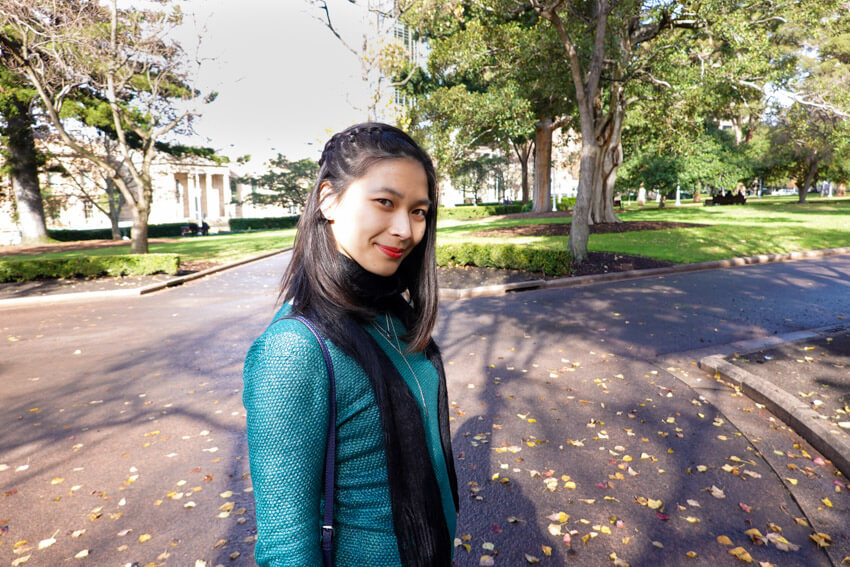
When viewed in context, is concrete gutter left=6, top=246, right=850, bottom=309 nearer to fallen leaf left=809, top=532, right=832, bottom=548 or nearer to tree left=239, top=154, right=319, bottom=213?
fallen leaf left=809, top=532, right=832, bottom=548

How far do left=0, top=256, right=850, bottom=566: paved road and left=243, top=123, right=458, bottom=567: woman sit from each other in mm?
2138

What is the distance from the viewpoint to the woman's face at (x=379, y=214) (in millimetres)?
1378

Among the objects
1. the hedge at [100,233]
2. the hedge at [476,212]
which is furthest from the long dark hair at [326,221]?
the hedge at [476,212]

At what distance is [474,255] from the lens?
15.7 m

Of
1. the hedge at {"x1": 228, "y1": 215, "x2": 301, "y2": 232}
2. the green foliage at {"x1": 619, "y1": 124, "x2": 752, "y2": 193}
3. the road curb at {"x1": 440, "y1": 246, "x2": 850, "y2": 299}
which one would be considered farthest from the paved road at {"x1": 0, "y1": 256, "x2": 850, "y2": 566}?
the hedge at {"x1": 228, "y1": 215, "x2": 301, "y2": 232}

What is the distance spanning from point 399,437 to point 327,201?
0.67 metres

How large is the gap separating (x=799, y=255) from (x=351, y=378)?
64.8ft

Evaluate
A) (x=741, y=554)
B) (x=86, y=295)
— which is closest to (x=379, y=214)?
(x=741, y=554)

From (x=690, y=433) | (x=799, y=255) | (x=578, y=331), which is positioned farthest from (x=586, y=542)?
(x=799, y=255)

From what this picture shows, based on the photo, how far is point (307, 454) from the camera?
1.22 m

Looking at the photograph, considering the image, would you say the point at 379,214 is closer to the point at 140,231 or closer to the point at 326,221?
the point at 326,221

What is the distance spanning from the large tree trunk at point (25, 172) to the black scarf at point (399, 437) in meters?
31.5

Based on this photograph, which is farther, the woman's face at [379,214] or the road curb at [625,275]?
the road curb at [625,275]

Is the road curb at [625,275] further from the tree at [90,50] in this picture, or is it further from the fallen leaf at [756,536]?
the tree at [90,50]
